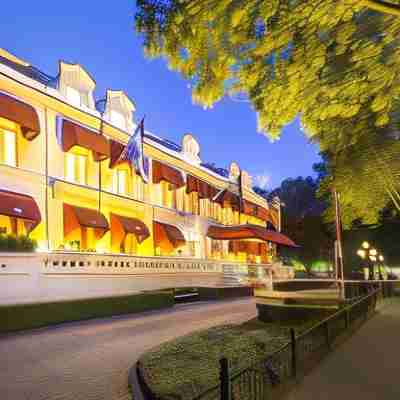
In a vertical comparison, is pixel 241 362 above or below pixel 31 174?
below

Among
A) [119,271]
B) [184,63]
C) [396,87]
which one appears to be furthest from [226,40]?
[119,271]

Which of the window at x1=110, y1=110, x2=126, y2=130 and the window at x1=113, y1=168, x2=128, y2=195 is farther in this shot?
the window at x1=113, y1=168, x2=128, y2=195

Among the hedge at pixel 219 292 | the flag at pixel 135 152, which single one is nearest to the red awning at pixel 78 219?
the flag at pixel 135 152

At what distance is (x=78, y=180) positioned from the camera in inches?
923

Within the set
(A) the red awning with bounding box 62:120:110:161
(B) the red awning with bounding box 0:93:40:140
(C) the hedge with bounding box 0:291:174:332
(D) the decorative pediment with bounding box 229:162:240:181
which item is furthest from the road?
(D) the decorative pediment with bounding box 229:162:240:181

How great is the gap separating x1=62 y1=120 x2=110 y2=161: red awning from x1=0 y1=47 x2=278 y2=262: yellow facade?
405 mm

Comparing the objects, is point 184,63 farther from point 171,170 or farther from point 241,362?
point 171,170

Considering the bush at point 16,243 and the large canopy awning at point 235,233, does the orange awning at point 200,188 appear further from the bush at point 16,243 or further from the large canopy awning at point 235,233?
the bush at point 16,243

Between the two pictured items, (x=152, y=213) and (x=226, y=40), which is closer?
(x=226, y=40)

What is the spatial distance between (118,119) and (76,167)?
434cm

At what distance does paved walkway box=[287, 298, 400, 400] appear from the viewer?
6758 mm

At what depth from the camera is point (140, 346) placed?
1148cm

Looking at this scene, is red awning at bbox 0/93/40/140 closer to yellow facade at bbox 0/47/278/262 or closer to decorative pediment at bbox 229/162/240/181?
yellow facade at bbox 0/47/278/262

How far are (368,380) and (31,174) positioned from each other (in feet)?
53.2
